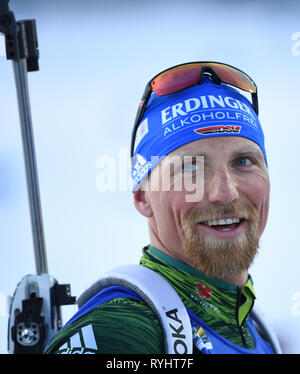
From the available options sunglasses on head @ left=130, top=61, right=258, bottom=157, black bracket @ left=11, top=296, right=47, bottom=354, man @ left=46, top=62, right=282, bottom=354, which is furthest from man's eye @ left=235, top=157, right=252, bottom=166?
black bracket @ left=11, top=296, right=47, bottom=354

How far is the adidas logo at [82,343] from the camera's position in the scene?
1278 millimetres

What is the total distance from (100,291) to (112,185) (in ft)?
3.73

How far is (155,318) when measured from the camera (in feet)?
4.60

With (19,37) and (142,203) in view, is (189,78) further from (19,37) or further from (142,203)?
(19,37)

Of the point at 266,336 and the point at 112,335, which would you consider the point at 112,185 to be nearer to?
the point at 266,336

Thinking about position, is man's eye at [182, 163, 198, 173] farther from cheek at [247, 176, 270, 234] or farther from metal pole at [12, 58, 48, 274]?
metal pole at [12, 58, 48, 274]

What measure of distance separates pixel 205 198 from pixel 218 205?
0.05 metres

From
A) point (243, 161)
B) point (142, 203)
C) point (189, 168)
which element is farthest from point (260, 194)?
point (142, 203)

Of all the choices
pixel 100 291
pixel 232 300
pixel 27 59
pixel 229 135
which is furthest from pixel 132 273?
pixel 27 59

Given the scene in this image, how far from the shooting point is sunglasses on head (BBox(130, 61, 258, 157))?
185 cm

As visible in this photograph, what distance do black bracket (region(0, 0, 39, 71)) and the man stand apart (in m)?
0.55

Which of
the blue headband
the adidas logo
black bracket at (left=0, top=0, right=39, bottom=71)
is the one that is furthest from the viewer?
black bracket at (left=0, top=0, right=39, bottom=71)

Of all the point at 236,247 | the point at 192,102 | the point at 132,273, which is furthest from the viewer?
the point at 192,102

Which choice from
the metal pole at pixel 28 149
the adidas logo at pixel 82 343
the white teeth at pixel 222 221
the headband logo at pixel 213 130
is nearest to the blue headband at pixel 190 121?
the headband logo at pixel 213 130
